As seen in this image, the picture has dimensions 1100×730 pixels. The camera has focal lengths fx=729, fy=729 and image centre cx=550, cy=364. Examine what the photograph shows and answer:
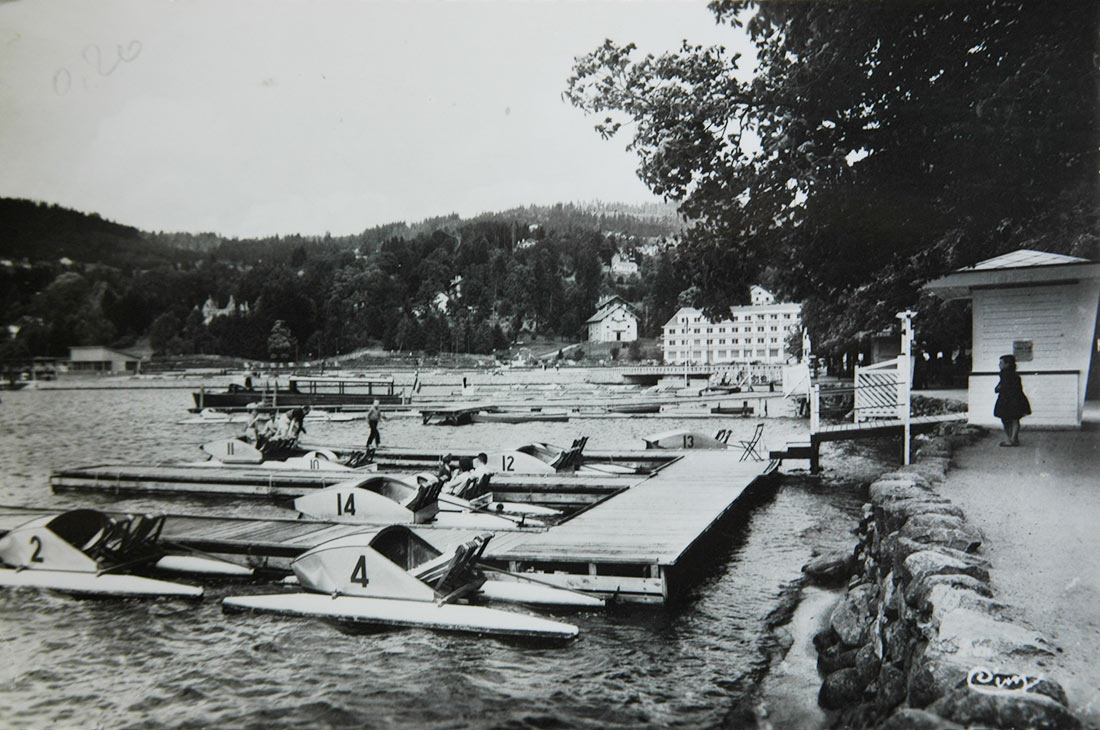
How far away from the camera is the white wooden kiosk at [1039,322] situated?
912 centimetres

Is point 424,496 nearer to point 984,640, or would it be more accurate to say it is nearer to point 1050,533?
point 1050,533

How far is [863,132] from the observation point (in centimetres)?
661

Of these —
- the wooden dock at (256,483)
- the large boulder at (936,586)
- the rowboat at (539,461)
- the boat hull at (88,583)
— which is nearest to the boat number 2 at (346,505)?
the wooden dock at (256,483)

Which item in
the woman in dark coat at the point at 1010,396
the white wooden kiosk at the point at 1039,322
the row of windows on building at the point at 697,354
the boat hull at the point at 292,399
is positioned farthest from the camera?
the boat hull at the point at 292,399

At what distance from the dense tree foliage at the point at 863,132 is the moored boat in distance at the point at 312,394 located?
512 cm

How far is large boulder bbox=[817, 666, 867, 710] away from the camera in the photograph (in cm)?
428

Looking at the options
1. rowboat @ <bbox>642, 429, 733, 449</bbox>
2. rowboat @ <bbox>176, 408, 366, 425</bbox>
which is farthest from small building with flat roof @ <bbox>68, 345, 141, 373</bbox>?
rowboat @ <bbox>642, 429, 733, 449</bbox>

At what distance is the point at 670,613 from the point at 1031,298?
696 cm

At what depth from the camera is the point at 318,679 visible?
5234 millimetres

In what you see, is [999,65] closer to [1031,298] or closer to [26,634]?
[1031,298]

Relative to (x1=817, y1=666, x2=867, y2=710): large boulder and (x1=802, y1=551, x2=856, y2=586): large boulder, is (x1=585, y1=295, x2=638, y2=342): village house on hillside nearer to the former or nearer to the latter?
(x1=802, y1=551, x2=856, y2=586): large boulder

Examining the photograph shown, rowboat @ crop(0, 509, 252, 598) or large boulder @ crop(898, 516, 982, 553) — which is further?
rowboat @ crop(0, 509, 252, 598)

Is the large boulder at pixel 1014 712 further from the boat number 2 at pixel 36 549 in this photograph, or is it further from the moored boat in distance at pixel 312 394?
the moored boat in distance at pixel 312 394

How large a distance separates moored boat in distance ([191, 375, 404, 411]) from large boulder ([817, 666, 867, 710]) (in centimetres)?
694
